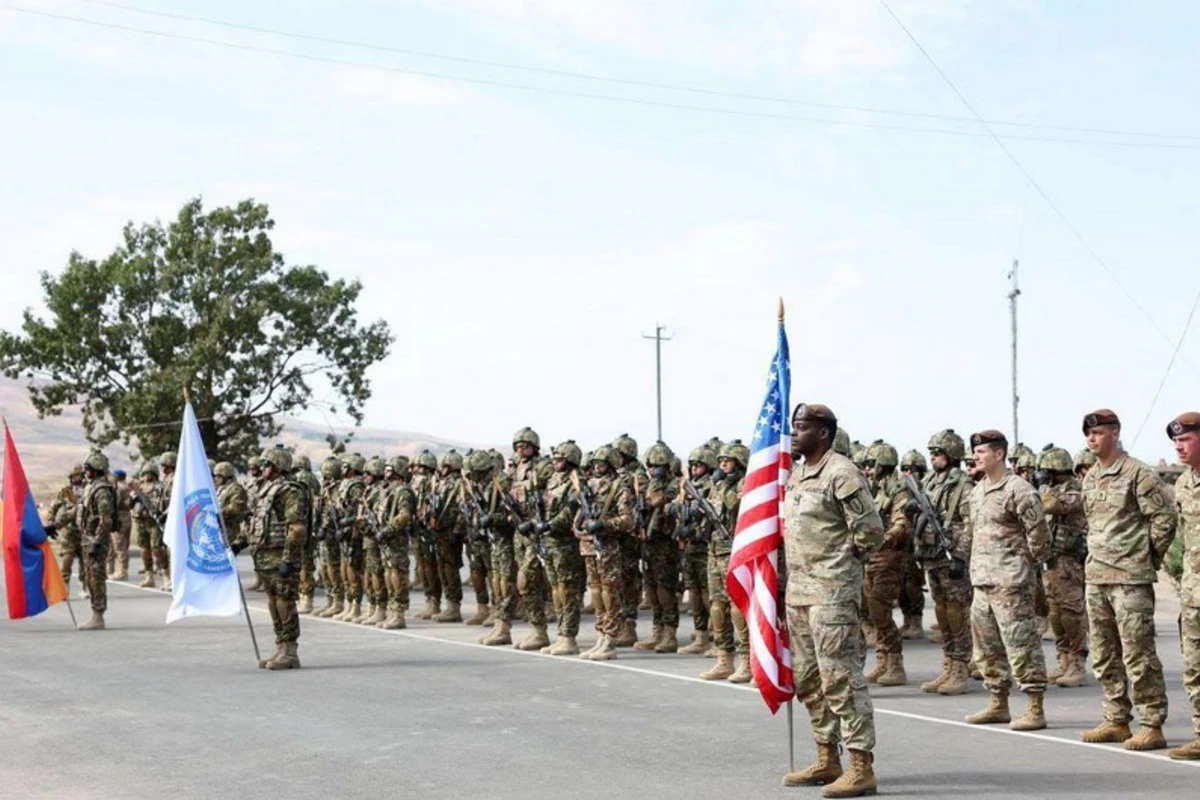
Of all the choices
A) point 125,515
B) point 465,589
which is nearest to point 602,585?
point 465,589

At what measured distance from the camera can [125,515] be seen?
2736cm

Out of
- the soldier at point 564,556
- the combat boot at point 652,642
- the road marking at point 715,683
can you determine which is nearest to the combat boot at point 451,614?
the road marking at point 715,683

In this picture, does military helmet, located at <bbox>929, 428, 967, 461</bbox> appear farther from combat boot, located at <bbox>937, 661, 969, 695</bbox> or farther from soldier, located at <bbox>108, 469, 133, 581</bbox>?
soldier, located at <bbox>108, 469, 133, 581</bbox>

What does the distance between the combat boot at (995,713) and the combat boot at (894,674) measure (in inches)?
87.9

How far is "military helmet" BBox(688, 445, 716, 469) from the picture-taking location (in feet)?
50.2

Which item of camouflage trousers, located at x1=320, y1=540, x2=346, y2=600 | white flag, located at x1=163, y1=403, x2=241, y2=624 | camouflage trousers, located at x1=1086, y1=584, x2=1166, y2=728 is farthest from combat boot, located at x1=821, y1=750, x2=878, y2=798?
camouflage trousers, located at x1=320, y1=540, x2=346, y2=600

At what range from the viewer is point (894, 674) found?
12.9 meters

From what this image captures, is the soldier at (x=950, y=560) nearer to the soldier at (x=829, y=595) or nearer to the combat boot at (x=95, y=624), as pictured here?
the soldier at (x=829, y=595)

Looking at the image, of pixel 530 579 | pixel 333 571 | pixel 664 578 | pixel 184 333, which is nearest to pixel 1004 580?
pixel 664 578

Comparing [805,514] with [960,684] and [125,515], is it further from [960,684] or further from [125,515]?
[125,515]

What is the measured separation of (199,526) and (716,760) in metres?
6.89

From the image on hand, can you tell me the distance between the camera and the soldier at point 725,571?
13.1 meters

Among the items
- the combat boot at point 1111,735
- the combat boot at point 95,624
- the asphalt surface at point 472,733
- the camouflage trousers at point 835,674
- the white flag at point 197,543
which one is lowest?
the asphalt surface at point 472,733

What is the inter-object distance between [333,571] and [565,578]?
5903mm
